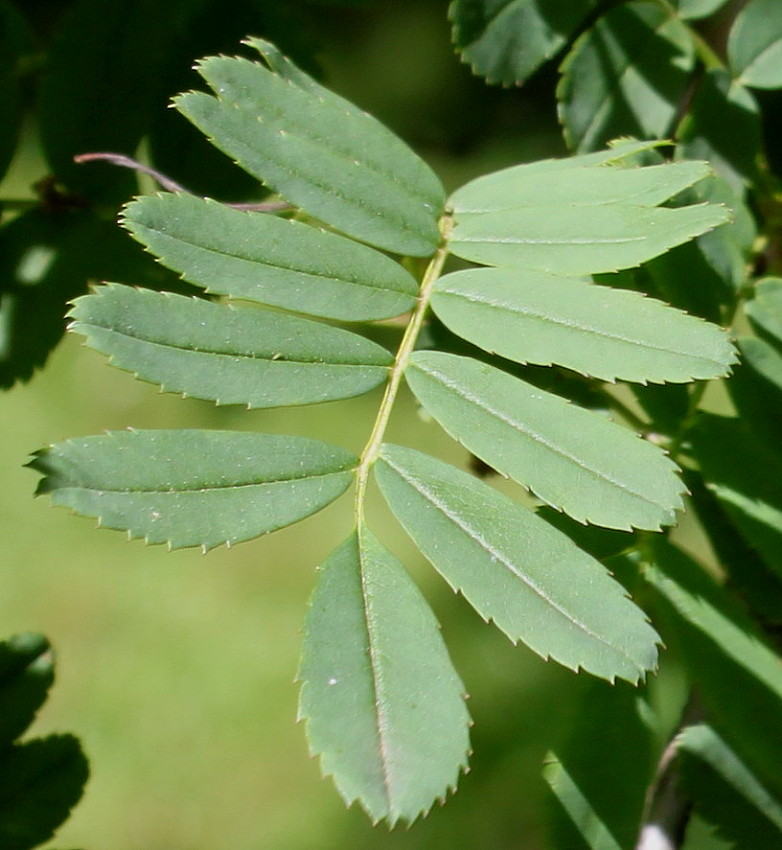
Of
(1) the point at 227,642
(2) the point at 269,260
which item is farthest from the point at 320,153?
(1) the point at 227,642

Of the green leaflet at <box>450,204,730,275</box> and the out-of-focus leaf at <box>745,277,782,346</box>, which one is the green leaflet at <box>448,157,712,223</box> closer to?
the green leaflet at <box>450,204,730,275</box>

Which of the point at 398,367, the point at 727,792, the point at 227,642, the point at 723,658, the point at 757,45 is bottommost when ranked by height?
the point at 227,642

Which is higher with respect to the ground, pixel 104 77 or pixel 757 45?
pixel 757 45

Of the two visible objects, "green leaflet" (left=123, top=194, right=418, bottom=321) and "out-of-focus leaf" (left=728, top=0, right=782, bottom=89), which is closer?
"green leaflet" (left=123, top=194, right=418, bottom=321)

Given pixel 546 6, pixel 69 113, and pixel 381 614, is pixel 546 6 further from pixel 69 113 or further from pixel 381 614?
pixel 381 614

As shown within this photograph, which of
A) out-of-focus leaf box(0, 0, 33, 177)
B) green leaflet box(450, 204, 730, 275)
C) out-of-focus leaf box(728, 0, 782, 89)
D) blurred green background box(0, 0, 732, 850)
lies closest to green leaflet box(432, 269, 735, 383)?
green leaflet box(450, 204, 730, 275)

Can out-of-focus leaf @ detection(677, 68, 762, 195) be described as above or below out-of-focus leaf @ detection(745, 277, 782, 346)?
above

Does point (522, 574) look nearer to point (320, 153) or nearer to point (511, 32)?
point (320, 153)
